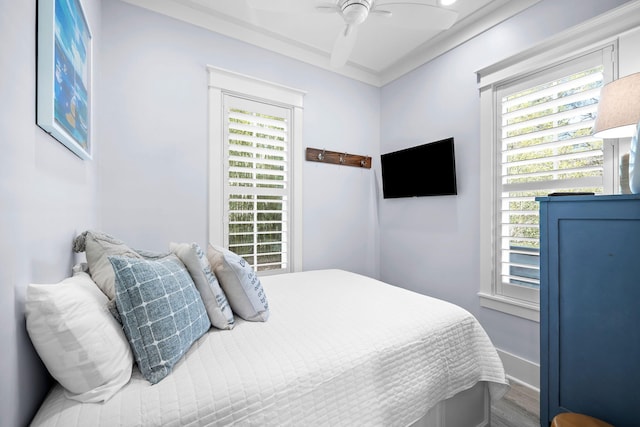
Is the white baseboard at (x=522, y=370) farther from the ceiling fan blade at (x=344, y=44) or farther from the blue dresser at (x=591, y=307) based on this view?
the ceiling fan blade at (x=344, y=44)

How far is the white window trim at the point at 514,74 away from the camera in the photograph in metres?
1.67

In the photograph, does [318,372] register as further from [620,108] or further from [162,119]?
[162,119]

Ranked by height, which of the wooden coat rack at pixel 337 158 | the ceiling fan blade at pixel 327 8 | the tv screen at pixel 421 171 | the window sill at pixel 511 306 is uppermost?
the ceiling fan blade at pixel 327 8

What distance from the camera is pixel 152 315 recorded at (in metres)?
0.96

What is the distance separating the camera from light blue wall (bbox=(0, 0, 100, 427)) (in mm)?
699

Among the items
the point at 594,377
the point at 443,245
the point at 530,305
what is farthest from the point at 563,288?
the point at 443,245

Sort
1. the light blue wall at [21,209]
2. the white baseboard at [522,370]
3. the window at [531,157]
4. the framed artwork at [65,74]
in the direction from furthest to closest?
1. the white baseboard at [522,370]
2. the window at [531,157]
3. the framed artwork at [65,74]
4. the light blue wall at [21,209]

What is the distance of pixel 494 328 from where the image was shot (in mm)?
2295

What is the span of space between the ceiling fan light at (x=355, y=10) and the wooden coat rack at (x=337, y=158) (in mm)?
1367

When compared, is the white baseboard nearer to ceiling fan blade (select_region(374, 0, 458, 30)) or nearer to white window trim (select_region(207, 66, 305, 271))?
white window trim (select_region(207, 66, 305, 271))

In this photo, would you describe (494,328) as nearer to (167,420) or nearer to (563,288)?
(563,288)

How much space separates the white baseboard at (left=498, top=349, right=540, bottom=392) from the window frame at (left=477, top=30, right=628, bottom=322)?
340 mm

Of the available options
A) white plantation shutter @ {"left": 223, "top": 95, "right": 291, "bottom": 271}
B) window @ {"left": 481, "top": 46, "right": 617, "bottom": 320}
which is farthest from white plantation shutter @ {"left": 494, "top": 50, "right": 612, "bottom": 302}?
white plantation shutter @ {"left": 223, "top": 95, "right": 291, "bottom": 271}

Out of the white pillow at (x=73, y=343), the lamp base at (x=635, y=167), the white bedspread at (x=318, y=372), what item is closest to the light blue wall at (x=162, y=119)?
the white bedspread at (x=318, y=372)
